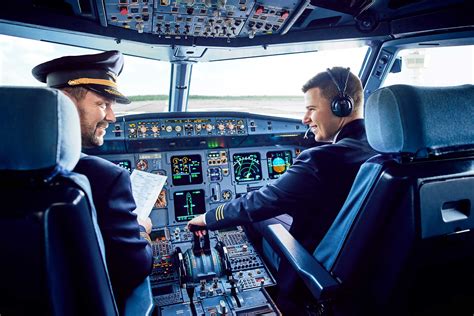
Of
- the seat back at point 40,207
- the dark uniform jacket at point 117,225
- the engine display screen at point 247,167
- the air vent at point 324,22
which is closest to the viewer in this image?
the seat back at point 40,207

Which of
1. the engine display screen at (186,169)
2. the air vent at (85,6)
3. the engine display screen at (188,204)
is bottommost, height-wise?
the engine display screen at (188,204)

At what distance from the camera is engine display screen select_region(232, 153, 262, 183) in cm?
271

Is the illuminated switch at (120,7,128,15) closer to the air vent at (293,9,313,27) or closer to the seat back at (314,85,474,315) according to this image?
the air vent at (293,9,313,27)

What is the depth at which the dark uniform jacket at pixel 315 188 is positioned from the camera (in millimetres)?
1364

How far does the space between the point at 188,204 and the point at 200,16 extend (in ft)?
4.41

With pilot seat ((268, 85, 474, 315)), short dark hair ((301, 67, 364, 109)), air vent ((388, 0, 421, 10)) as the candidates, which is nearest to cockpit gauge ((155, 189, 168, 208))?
short dark hair ((301, 67, 364, 109))

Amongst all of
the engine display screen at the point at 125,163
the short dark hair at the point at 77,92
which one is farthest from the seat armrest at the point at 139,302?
the engine display screen at the point at 125,163

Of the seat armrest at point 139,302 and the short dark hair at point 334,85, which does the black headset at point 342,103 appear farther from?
the seat armrest at point 139,302

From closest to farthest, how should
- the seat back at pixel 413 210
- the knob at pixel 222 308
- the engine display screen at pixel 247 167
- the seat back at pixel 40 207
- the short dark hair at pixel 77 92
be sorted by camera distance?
the seat back at pixel 40 207 < the seat back at pixel 413 210 < the short dark hair at pixel 77 92 < the knob at pixel 222 308 < the engine display screen at pixel 247 167

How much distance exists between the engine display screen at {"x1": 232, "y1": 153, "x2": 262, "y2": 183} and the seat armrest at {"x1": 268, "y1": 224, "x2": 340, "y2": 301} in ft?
3.85

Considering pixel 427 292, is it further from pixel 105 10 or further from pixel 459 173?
pixel 105 10

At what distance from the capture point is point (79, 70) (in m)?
1.33

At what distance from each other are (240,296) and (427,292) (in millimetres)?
903

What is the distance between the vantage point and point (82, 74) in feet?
4.42
